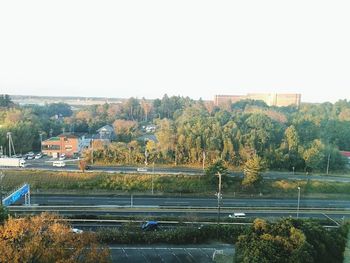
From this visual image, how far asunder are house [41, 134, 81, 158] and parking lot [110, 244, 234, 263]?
989 cm

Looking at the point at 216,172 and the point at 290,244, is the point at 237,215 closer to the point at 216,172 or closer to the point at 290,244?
the point at 216,172

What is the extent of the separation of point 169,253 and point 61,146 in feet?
35.2

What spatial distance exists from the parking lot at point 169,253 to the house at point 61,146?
9.89 metres

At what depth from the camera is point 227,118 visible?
17344 millimetres

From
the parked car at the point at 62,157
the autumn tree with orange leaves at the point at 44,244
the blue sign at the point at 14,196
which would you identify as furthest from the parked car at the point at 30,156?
the autumn tree with orange leaves at the point at 44,244

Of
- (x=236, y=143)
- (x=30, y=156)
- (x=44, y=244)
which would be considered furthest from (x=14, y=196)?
(x=236, y=143)

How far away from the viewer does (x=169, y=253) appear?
6453mm

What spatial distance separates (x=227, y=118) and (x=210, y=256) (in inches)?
455

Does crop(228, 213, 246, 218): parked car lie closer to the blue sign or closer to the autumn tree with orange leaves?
the autumn tree with orange leaves

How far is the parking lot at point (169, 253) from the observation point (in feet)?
20.2

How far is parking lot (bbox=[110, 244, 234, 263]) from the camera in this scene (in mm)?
6172

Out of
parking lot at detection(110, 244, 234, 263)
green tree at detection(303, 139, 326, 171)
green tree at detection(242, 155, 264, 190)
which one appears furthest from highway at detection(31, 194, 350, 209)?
parking lot at detection(110, 244, 234, 263)

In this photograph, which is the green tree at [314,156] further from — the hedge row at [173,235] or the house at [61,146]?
the house at [61,146]

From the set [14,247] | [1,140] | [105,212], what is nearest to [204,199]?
[105,212]
